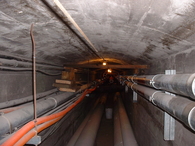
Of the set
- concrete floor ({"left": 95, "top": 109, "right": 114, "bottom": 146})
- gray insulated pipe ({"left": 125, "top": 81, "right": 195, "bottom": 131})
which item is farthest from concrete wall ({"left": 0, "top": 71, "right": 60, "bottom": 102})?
concrete floor ({"left": 95, "top": 109, "right": 114, "bottom": 146})

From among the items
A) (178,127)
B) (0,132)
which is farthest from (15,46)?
(178,127)

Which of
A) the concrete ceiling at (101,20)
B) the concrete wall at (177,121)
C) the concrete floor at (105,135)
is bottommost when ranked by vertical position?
the concrete floor at (105,135)

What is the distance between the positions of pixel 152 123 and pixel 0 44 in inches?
136

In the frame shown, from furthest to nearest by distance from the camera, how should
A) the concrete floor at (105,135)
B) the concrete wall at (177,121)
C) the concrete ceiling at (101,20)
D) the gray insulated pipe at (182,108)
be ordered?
the concrete floor at (105,135)
the concrete wall at (177,121)
the concrete ceiling at (101,20)
the gray insulated pipe at (182,108)

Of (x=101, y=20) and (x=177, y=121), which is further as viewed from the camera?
(x=177, y=121)

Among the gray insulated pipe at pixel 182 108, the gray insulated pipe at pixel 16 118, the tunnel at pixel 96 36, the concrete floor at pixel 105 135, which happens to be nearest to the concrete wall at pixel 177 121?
the tunnel at pixel 96 36

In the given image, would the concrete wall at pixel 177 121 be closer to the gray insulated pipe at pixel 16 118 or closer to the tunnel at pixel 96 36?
the tunnel at pixel 96 36

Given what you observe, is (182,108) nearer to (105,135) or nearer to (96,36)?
(96,36)

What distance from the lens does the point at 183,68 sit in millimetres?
2227

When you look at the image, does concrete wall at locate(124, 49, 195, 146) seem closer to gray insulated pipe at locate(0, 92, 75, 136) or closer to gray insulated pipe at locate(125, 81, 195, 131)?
gray insulated pipe at locate(125, 81, 195, 131)

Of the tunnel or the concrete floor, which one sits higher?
the tunnel

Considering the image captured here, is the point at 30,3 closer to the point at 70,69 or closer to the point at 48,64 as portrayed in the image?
the point at 48,64

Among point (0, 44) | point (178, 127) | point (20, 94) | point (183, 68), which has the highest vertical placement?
point (0, 44)

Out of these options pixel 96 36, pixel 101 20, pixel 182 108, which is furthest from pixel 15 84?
pixel 182 108
